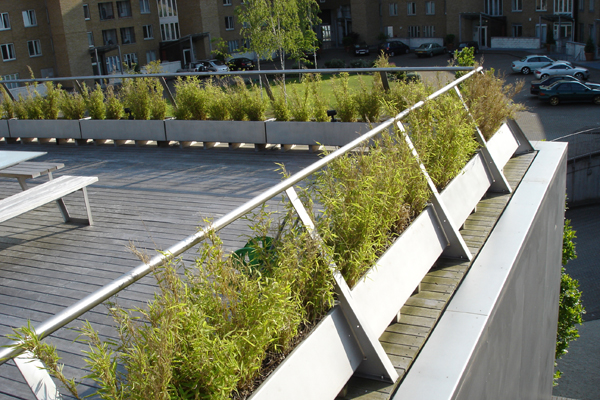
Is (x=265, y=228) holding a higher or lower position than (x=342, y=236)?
higher

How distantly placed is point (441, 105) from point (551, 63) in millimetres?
38993

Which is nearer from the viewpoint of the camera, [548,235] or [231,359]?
[231,359]

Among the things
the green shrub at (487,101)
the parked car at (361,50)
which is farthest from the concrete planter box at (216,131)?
the parked car at (361,50)

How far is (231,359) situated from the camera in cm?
230

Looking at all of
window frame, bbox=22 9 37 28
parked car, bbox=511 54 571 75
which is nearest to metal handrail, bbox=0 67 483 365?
parked car, bbox=511 54 571 75

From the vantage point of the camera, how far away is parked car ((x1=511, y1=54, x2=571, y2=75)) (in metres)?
39.8

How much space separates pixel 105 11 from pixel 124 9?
79.7 inches

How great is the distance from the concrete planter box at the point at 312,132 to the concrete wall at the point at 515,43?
49.6 metres

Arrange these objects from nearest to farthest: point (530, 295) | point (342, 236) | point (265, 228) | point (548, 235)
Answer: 1. point (265, 228)
2. point (342, 236)
3. point (530, 295)
4. point (548, 235)

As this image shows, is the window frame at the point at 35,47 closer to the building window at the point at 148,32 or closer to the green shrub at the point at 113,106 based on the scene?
the building window at the point at 148,32

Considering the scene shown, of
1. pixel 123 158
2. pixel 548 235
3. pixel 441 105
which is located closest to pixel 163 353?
pixel 441 105

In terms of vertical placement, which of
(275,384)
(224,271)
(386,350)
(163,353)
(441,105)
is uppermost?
(441,105)

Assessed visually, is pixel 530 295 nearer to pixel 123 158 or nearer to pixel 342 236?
pixel 342 236

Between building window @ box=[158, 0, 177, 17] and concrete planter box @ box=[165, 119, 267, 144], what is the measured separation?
170 ft
